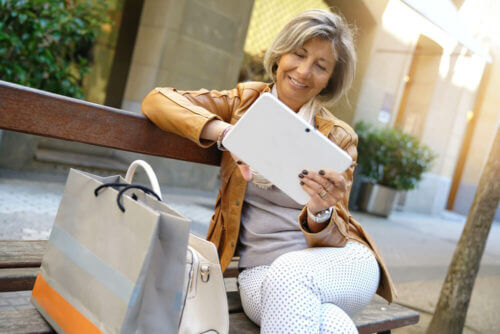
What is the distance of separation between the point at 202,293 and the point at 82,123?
0.74 m

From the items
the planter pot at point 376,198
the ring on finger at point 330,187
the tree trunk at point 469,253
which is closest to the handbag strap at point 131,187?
the ring on finger at point 330,187

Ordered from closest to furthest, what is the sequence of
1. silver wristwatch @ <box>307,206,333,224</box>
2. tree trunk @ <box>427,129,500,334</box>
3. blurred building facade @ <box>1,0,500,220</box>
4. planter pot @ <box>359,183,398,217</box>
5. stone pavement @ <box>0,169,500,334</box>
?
silver wristwatch @ <box>307,206,333,224</box>, tree trunk @ <box>427,129,500,334</box>, stone pavement @ <box>0,169,500,334</box>, blurred building facade @ <box>1,0,500,220</box>, planter pot @ <box>359,183,398,217</box>

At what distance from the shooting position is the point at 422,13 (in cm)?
252

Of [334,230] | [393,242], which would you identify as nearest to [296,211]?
[334,230]

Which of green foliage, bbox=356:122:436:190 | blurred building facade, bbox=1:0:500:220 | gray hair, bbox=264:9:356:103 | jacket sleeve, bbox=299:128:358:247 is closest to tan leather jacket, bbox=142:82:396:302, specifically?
jacket sleeve, bbox=299:128:358:247

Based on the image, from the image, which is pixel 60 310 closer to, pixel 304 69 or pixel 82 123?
pixel 82 123

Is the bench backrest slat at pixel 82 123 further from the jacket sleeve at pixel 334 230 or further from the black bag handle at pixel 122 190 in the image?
the jacket sleeve at pixel 334 230

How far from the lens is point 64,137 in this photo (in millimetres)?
1722

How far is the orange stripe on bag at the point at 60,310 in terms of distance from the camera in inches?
53.1

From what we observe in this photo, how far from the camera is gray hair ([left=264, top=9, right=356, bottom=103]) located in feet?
6.48

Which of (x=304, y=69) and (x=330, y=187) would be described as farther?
(x=304, y=69)

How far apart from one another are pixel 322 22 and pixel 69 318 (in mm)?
1373

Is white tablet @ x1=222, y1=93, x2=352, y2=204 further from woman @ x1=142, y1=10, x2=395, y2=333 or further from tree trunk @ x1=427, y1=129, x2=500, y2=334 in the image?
tree trunk @ x1=427, y1=129, x2=500, y2=334

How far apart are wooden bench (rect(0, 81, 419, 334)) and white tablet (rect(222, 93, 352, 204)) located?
1.58 feet
